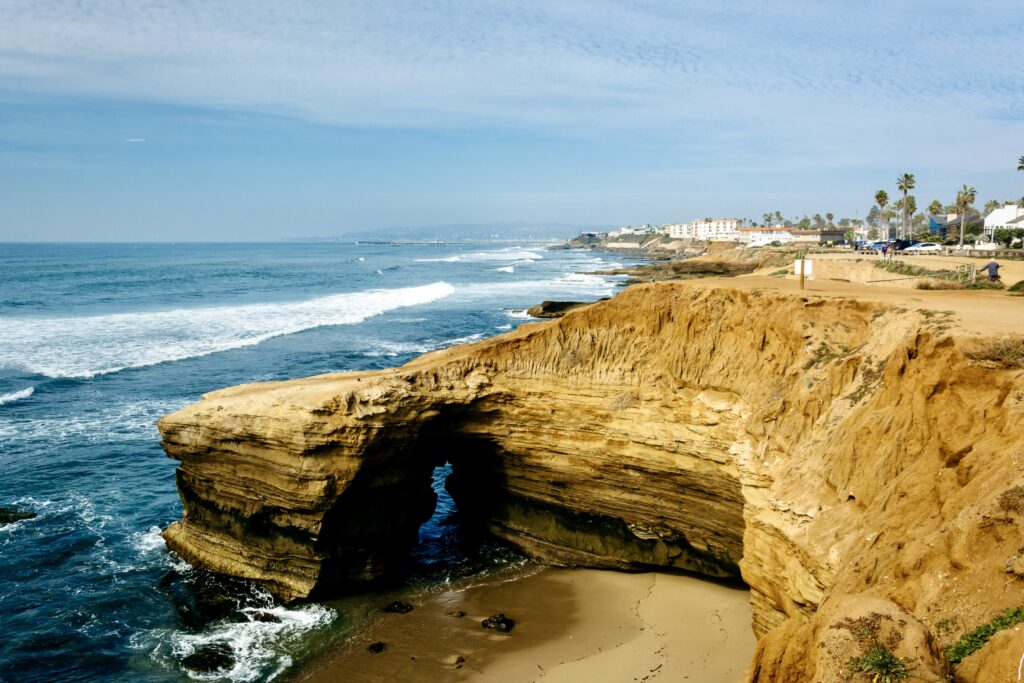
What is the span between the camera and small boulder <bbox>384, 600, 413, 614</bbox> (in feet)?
54.0

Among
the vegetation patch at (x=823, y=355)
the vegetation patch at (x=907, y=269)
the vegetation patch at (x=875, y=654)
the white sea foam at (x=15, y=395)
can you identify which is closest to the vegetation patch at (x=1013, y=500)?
the vegetation patch at (x=875, y=654)

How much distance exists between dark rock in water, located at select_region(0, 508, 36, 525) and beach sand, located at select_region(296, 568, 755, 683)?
37.4 ft

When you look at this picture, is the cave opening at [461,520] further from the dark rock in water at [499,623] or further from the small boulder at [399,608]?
the dark rock in water at [499,623]

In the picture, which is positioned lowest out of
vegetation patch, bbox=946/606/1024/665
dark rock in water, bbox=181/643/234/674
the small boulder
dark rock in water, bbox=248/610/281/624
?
dark rock in water, bbox=181/643/234/674

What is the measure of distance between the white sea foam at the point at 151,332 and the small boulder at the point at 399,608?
1062 inches

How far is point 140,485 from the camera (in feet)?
76.7

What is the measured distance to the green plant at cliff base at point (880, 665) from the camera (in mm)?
5777

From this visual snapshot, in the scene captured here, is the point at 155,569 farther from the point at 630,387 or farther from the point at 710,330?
the point at 710,330

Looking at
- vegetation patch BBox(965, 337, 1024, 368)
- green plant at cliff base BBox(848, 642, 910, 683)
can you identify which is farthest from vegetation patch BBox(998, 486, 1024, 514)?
vegetation patch BBox(965, 337, 1024, 368)

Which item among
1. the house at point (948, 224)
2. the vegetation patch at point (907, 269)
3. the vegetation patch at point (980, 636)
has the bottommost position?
the vegetation patch at point (980, 636)

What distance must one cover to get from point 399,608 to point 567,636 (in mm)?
3782

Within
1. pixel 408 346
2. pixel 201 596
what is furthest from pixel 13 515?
pixel 408 346

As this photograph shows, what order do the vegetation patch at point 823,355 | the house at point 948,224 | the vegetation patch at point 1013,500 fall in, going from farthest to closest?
1. the house at point 948,224
2. the vegetation patch at point 823,355
3. the vegetation patch at point 1013,500

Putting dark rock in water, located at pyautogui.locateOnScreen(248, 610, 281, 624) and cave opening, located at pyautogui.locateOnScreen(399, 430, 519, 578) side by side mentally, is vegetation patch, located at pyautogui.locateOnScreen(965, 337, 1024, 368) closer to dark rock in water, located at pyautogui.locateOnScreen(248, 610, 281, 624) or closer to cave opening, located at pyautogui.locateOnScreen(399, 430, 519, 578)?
cave opening, located at pyautogui.locateOnScreen(399, 430, 519, 578)
